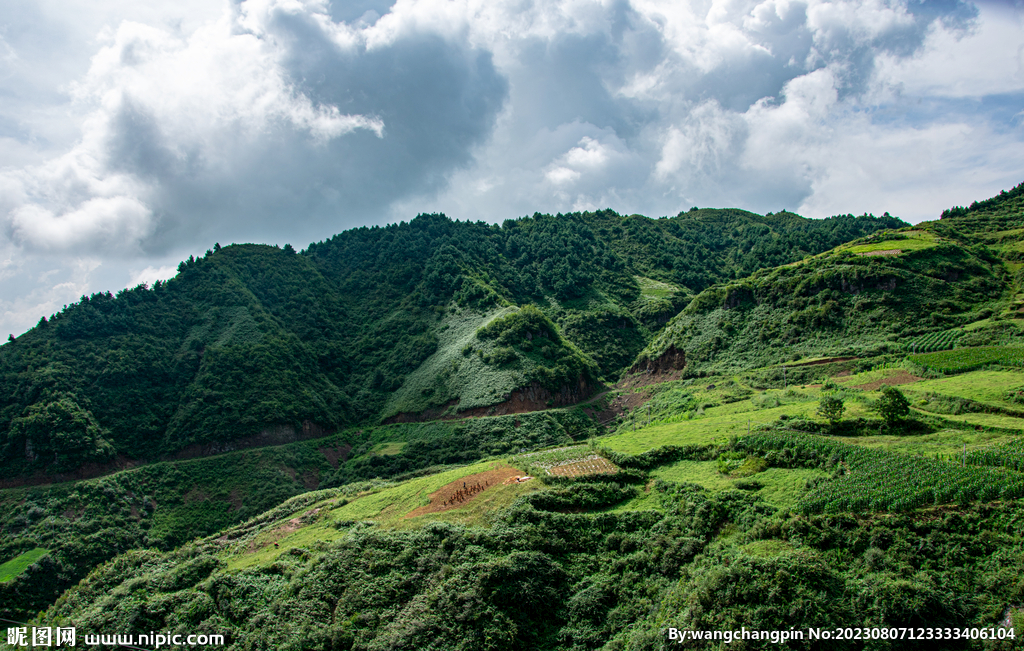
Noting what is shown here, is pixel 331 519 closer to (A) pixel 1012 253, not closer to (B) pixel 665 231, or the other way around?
(A) pixel 1012 253

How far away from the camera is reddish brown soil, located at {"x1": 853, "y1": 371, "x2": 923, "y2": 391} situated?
4469 cm

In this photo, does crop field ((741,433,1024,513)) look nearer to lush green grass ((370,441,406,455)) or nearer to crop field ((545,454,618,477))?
crop field ((545,454,618,477))

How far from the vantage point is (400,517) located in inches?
1494

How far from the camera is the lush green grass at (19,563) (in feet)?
150

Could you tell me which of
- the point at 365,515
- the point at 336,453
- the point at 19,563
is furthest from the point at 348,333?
the point at 365,515

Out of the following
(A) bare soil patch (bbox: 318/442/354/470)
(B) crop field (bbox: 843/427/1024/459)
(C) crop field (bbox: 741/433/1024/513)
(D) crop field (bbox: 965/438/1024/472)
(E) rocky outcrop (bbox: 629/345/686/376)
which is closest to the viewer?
(C) crop field (bbox: 741/433/1024/513)

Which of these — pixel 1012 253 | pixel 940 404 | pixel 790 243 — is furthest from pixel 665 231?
pixel 940 404

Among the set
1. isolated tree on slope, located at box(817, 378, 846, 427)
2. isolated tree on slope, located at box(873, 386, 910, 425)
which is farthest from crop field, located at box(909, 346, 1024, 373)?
isolated tree on slope, located at box(817, 378, 846, 427)

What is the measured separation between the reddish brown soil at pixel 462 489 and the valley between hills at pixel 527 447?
0.33 meters

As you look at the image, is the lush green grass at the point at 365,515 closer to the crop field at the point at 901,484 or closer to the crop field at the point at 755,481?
the crop field at the point at 755,481

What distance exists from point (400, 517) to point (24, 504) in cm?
4484

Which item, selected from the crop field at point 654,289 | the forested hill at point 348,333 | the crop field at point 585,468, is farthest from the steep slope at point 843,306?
the crop field at point 654,289

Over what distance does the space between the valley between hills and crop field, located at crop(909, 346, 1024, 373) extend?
1.31 ft

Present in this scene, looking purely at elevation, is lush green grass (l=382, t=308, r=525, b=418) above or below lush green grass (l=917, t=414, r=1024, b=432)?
above
